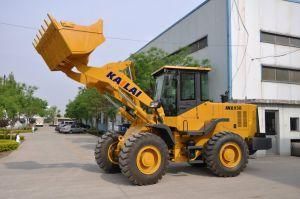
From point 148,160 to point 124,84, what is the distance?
2.47m

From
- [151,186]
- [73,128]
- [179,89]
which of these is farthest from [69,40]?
[73,128]

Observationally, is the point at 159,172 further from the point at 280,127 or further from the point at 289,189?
the point at 280,127

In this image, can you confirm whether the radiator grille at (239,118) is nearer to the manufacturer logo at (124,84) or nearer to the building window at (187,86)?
the building window at (187,86)

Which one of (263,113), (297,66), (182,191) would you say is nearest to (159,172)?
(182,191)

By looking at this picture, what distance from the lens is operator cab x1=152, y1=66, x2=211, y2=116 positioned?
11.4 meters

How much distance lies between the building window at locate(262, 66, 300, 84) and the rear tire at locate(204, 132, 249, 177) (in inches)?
357

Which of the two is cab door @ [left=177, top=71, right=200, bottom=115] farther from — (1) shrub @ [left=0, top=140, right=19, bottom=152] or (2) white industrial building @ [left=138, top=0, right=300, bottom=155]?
(1) shrub @ [left=0, top=140, right=19, bottom=152]

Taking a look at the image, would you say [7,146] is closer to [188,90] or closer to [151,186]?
[188,90]

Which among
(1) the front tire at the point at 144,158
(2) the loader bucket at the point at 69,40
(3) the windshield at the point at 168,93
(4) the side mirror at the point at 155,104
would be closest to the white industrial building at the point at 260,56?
(3) the windshield at the point at 168,93

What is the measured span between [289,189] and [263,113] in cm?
1017

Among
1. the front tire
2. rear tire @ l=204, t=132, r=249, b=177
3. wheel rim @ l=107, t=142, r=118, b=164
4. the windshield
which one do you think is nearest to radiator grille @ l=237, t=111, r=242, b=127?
rear tire @ l=204, t=132, r=249, b=177

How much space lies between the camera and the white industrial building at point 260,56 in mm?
18875

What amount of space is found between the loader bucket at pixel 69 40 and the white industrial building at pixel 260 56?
379 inches

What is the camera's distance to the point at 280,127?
19766mm
